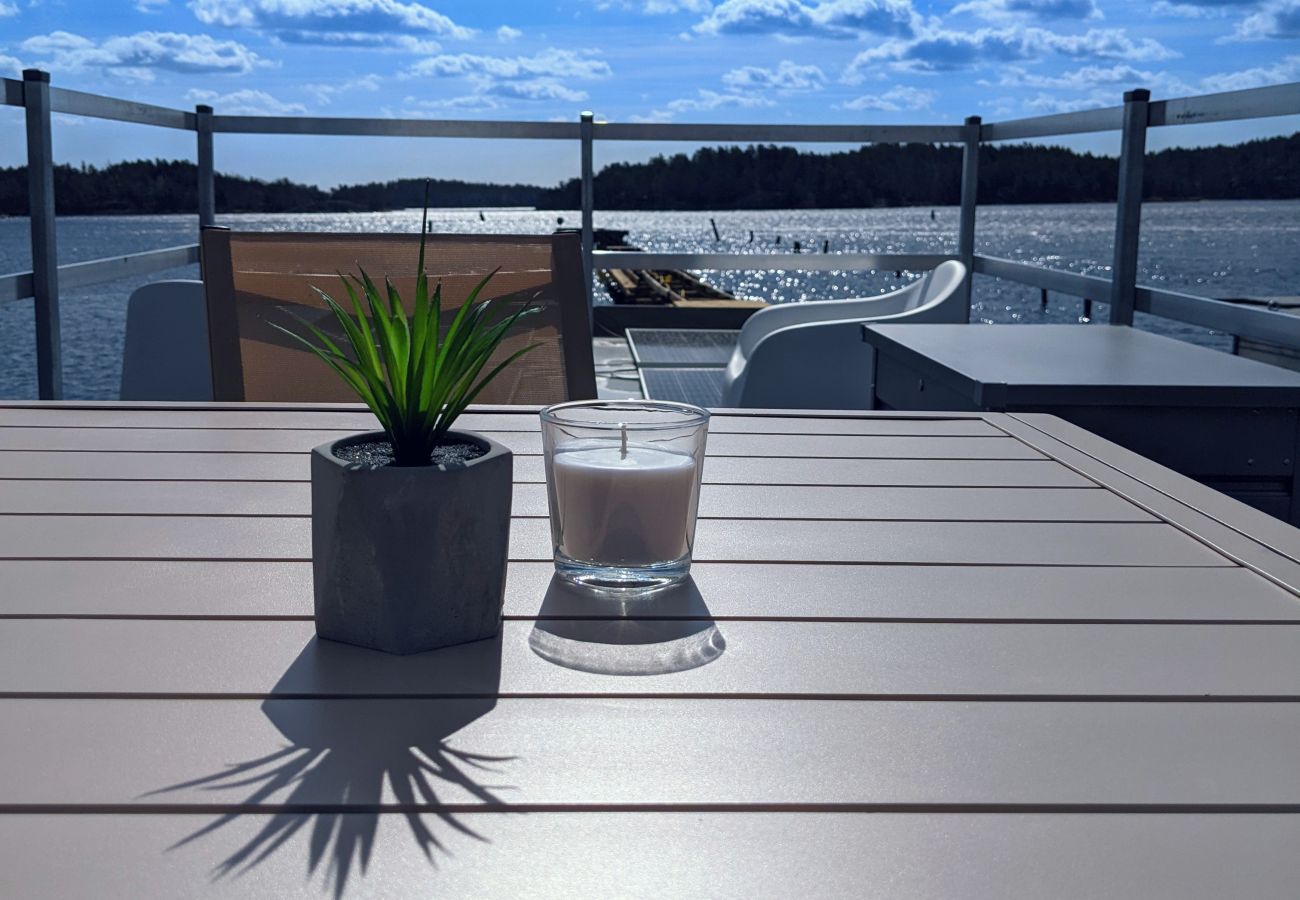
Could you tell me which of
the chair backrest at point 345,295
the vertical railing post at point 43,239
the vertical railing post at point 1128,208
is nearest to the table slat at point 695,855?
the chair backrest at point 345,295

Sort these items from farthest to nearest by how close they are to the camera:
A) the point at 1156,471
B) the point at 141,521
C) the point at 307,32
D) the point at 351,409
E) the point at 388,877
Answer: the point at 307,32, the point at 351,409, the point at 1156,471, the point at 141,521, the point at 388,877

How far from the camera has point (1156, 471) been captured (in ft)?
3.23

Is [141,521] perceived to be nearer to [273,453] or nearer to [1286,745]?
[273,453]

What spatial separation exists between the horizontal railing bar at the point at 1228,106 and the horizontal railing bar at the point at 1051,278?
36cm

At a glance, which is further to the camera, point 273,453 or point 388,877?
point 273,453

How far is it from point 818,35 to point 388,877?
5082cm

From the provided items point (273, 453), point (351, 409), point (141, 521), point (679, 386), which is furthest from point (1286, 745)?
point (679, 386)

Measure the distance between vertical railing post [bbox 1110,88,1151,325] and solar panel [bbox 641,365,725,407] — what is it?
1.02 metres

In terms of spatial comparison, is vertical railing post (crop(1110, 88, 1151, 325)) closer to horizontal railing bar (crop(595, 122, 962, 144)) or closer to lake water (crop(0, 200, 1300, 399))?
horizontal railing bar (crop(595, 122, 962, 144))

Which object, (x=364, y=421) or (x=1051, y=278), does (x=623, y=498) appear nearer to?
(x=364, y=421)

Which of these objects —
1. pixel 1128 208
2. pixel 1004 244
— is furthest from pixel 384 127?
pixel 1004 244

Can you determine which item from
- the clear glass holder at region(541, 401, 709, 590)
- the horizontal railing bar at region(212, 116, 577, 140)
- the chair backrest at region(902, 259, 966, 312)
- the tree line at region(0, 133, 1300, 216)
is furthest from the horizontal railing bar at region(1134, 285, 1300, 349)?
the horizontal railing bar at region(212, 116, 577, 140)

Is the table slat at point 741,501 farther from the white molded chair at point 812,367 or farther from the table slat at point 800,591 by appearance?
the white molded chair at point 812,367

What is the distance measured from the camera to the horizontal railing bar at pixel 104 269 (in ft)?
8.68
